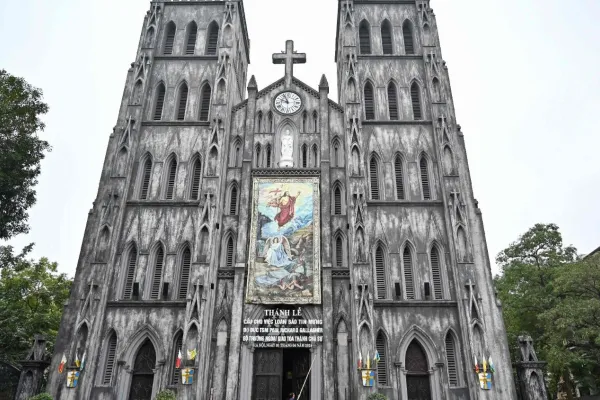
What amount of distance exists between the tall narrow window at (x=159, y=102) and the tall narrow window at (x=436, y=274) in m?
16.3

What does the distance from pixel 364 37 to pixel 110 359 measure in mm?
22509

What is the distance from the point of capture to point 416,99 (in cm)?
2745

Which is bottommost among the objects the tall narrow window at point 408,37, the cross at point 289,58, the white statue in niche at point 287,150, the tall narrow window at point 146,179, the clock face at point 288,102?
the tall narrow window at point 146,179

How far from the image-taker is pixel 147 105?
27125mm

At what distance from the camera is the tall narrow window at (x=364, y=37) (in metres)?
29.4

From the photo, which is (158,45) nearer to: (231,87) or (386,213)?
(231,87)

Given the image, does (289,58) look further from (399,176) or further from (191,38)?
(399,176)

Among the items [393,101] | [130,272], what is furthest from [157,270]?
[393,101]

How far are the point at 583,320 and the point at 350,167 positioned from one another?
41.1ft

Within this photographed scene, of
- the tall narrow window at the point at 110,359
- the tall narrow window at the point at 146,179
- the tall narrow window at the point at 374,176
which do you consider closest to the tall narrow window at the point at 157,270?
the tall narrow window at the point at 110,359

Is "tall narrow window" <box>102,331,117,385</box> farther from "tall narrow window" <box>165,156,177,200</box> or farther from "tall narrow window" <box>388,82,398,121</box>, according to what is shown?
"tall narrow window" <box>388,82,398,121</box>

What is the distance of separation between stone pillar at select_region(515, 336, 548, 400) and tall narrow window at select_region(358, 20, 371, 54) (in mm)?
18117

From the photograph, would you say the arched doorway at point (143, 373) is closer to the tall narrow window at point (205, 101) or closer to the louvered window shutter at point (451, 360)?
the tall narrow window at point (205, 101)

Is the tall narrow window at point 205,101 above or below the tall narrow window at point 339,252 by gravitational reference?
above
